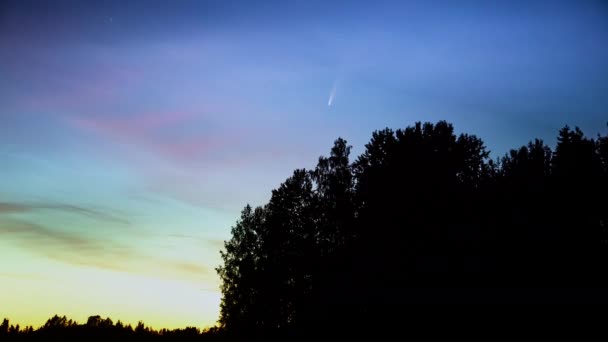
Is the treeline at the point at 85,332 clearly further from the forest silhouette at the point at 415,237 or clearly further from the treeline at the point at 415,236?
the treeline at the point at 415,236

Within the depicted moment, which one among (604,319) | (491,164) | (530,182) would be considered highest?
(491,164)

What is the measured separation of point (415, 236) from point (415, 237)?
86mm

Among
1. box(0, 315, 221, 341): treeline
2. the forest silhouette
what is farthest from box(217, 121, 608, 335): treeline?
box(0, 315, 221, 341): treeline

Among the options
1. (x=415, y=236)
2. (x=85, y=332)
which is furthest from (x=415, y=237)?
(x=85, y=332)

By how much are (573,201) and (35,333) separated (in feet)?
128

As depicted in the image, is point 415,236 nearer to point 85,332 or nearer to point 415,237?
point 415,237

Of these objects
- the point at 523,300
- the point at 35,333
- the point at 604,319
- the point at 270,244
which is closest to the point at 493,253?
the point at 523,300

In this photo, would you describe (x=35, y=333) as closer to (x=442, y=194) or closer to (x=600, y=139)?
(x=442, y=194)

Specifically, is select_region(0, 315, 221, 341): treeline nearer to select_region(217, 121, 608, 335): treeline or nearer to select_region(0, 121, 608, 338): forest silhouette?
select_region(0, 121, 608, 338): forest silhouette

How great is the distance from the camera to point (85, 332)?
43.8 feet

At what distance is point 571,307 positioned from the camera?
75.3 feet

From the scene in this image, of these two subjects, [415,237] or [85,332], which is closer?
[85,332]

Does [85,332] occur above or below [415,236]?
below

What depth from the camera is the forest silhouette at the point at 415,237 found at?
24.8 meters
